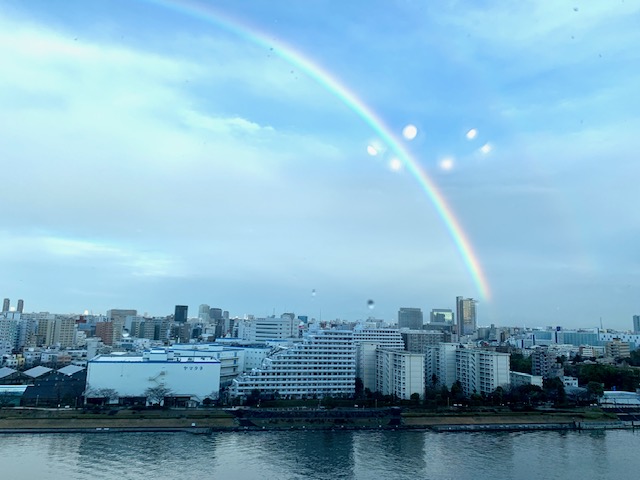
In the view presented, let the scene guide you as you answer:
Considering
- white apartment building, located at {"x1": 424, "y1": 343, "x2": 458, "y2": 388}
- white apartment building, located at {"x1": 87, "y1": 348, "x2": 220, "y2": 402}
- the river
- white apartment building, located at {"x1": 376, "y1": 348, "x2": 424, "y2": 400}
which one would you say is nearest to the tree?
white apartment building, located at {"x1": 87, "y1": 348, "x2": 220, "y2": 402}

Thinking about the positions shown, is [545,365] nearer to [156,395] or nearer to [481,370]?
[481,370]

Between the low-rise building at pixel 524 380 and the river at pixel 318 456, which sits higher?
the low-rise building at pixel 524 380

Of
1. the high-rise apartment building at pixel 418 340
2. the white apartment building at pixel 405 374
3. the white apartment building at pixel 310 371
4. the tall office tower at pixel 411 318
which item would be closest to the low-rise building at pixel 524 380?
the white apartment building at pixel 405 374

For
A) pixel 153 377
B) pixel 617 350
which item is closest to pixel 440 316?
pixel 617 350

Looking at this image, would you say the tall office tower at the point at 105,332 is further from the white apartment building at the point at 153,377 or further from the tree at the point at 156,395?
the tree at the point at 156,395

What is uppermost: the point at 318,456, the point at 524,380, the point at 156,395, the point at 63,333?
the point at 63,333
